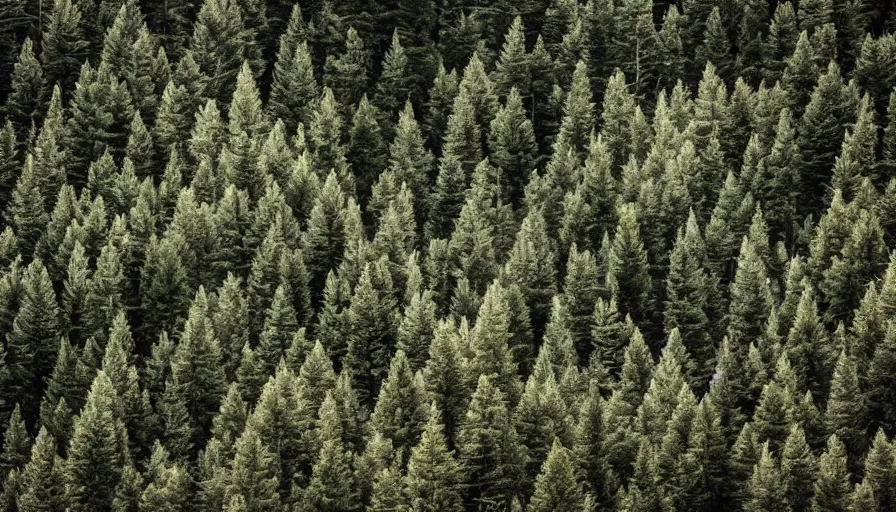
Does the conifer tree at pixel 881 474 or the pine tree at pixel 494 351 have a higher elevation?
the pine tree at pixel 494 351

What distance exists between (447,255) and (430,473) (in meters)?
26.4

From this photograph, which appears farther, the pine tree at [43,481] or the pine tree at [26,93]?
the pine tree at [26,93]

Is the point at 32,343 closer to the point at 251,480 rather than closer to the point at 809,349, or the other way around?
the point at 251,480

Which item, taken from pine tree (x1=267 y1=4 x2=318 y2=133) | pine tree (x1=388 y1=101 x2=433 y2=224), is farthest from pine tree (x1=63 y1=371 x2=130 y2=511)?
pine tree (x1=267 y1=4 x2=318 y2=133)

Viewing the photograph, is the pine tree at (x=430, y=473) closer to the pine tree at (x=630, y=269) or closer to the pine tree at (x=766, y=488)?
the pine tree at (x=766, y=488)

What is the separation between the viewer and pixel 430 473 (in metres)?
95.2

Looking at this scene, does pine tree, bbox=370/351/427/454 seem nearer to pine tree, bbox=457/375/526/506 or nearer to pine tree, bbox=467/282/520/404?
pine tree, bbox=457/375/526/506

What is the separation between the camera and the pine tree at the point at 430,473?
3740 inches

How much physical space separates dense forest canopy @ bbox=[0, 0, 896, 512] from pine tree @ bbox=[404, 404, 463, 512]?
0.63 feet

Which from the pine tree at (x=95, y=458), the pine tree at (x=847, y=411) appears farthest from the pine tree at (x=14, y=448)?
the pine tree at (x=847, y=411)

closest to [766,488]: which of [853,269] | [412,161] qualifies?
[853,269]

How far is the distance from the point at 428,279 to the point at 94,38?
56.0m

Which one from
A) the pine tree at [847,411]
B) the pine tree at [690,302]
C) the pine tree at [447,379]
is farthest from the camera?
the pine tree at [690,302]

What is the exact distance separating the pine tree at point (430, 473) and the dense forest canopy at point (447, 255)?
0.63ft
